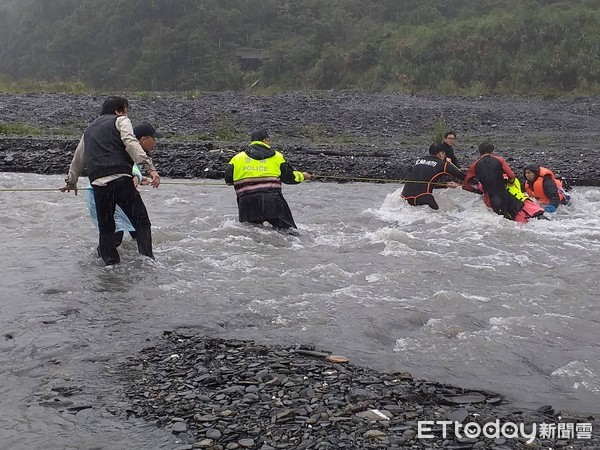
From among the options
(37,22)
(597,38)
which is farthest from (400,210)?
(37,22)

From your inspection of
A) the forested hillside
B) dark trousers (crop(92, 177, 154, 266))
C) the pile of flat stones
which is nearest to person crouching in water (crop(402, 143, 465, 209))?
dark trousers (crop(92, 177, 154, 266))

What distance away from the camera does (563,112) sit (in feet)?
84.9

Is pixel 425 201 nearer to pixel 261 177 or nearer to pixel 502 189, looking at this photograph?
pixel 502 189

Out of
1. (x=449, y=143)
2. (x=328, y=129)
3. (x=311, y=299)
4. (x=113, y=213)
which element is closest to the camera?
(x=311, y=299)

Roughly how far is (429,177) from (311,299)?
15.7 feet

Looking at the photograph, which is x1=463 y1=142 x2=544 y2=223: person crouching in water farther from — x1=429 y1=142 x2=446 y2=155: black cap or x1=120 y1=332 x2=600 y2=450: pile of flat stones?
x1=120 y1=332 x2=600 y2=450: pile of flat stones

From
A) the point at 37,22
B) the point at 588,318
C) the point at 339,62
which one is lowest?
the point at 588,318

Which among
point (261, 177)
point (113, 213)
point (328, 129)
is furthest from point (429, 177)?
point (328, 129)

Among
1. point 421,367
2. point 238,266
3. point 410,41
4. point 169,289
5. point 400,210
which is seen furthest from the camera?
point 410,41

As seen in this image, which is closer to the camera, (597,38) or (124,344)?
(124,344)

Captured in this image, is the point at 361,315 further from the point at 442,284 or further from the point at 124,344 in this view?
the point at 124,344

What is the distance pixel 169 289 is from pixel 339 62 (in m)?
34.0

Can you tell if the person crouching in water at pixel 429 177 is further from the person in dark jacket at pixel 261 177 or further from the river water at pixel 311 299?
the person in dark jacket at pixel 261 177

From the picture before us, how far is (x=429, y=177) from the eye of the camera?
1170 cm
